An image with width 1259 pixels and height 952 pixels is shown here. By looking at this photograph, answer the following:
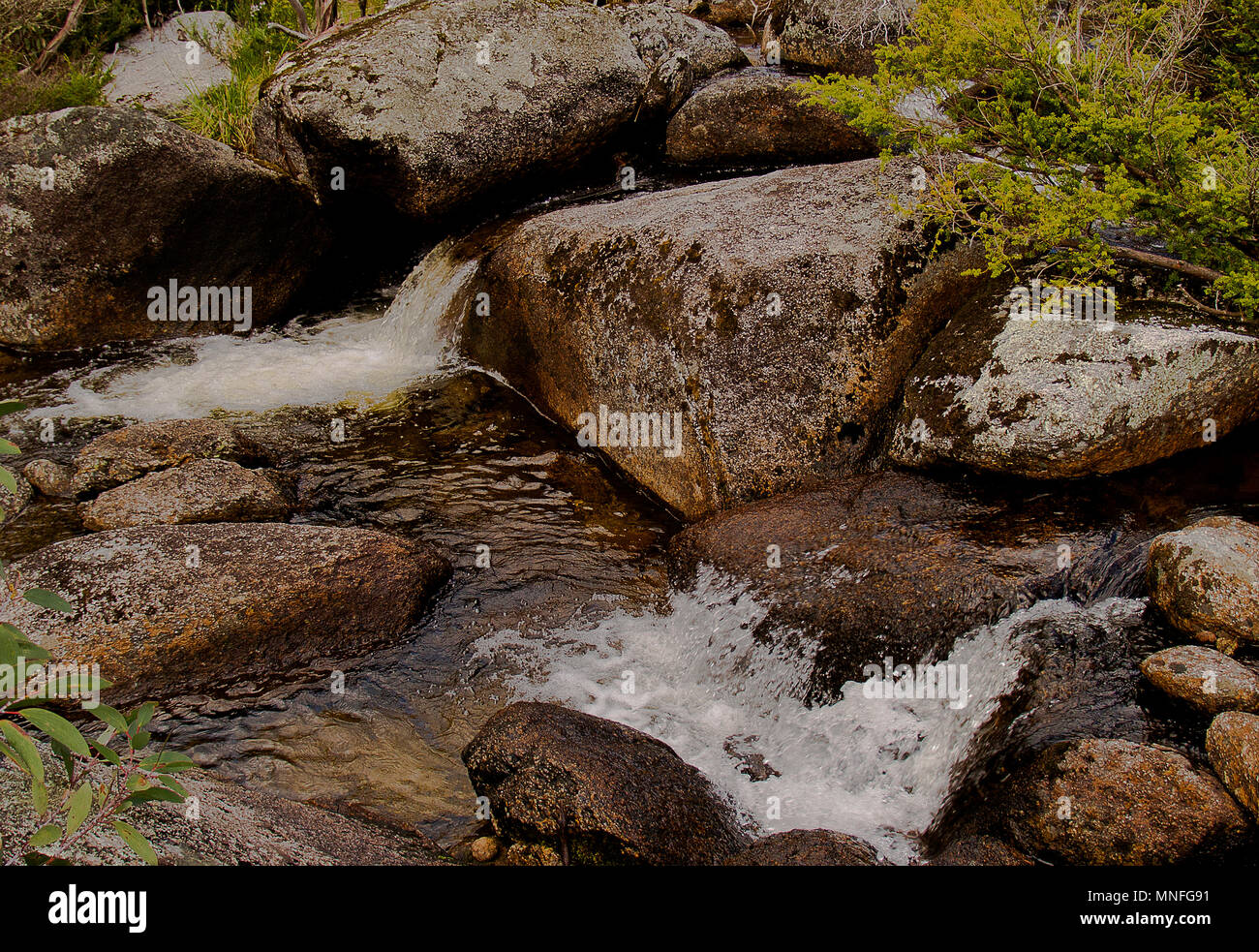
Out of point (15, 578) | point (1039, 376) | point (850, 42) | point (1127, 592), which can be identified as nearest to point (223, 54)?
point (850, 42)

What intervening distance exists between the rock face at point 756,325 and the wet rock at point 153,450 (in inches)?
118

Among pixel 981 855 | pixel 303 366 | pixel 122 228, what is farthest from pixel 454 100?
pixel 981 855

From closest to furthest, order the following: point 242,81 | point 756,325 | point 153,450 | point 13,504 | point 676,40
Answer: point 756,325
point 13,504
point 153,450
point 676,40
point 242,81

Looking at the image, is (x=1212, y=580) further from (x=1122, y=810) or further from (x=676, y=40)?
(x=676, y=40)

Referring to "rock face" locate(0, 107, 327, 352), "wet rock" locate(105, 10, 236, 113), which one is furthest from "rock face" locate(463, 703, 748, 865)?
"wet rock" locate(105, 10, 236, 113)

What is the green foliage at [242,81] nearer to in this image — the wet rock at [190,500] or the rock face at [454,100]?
the rock face at [454,100]

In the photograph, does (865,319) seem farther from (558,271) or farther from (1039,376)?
(558,271)

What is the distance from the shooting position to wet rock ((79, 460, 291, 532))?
6.81 meters

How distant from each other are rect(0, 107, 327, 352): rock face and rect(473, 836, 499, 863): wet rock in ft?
27.2

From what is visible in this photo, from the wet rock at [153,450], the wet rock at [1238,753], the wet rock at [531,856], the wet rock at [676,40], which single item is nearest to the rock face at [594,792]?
the wet rock at [531,856]

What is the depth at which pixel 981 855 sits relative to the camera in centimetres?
390

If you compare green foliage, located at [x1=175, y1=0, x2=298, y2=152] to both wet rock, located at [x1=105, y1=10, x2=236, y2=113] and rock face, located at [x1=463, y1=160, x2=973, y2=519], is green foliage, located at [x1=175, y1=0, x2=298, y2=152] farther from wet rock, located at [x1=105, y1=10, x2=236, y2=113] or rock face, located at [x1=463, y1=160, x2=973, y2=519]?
rock face, located at [x1=463, y1=160, x2=973, y2=519]

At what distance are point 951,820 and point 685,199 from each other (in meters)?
5.85

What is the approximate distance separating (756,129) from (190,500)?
8001 millimetres
